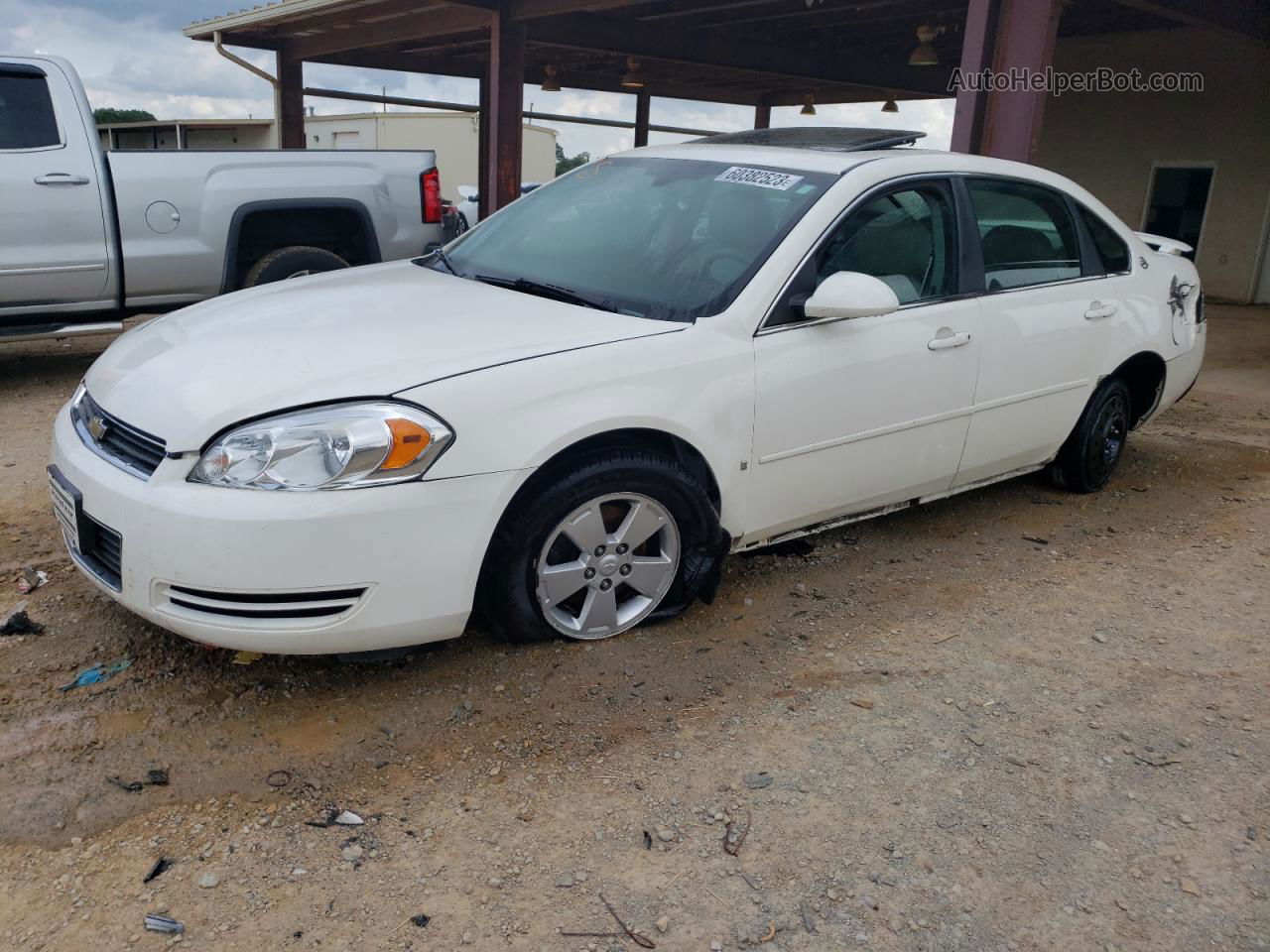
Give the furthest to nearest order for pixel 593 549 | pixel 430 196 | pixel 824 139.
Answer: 1. pixel 430 196
2. pixel 824 139
3. pixel 593 549

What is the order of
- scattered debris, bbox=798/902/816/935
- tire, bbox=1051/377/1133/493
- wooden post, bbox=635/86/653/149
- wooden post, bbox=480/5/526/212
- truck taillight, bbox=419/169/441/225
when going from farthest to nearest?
wooden post, bbox=635/86/653/149 → wooden post, bbox=480/5/526/212 → truck taillight, bbox=419/169/441/225 → tire, bbox=1051/377/1133/493 → scattered debris, bbox=798/902/816/935

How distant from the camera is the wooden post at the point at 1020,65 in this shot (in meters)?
6.91

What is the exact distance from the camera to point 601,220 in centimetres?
412

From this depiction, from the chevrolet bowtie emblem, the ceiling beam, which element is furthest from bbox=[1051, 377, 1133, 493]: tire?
the ceiling beam

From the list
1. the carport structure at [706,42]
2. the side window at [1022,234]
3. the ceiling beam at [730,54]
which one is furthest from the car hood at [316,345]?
the ceiling beam at [730,54]

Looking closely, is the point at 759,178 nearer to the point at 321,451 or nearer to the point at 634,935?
the point at 321,451

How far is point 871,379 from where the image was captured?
12.6 ft

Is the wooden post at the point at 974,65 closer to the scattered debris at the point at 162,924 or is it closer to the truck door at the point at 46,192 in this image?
the truck door at the point at 46,192

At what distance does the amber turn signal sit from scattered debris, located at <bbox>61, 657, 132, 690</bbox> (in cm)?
114

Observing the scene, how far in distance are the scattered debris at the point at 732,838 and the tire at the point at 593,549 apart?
94 centimetres

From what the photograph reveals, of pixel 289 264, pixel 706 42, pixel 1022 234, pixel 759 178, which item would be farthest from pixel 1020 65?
pixel 706 42

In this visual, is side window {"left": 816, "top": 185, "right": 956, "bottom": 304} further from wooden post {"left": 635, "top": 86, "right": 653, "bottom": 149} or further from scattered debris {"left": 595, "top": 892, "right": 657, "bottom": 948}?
wooden post {"left": 635, "top": 86, "right": 653, "bottom": 149}

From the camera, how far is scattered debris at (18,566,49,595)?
12.4ft

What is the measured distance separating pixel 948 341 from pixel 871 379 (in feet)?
1.45
